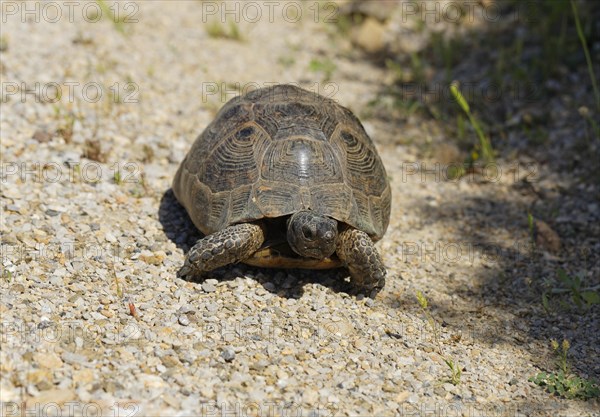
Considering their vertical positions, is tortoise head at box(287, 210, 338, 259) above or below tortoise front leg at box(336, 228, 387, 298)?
above

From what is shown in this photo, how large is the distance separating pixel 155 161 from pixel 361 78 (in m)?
3.75

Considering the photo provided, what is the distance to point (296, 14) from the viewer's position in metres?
11.1

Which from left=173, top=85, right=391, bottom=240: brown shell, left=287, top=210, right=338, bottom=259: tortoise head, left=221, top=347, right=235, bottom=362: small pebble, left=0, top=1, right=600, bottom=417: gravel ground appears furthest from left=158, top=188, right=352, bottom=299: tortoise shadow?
left=221, top=347, right=235, bottom=362: small pebble

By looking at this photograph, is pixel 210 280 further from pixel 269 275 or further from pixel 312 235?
pixel 312 235

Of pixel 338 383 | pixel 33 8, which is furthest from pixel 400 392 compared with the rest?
pixel 33 8

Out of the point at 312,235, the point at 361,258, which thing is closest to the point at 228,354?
the point at 312,235

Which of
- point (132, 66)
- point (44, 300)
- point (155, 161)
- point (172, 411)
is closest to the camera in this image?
point (172, 411)

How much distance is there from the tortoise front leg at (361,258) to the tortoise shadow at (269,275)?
9.0 inches

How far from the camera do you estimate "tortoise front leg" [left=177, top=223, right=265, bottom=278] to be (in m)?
4.90

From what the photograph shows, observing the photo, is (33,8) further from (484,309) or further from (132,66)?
(484,309)

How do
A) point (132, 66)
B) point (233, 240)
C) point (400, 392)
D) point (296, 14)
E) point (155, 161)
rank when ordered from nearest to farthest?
point (400, 392)
point (233, 240)
point (155, 161)
point (132, 66)
point (296, 14)

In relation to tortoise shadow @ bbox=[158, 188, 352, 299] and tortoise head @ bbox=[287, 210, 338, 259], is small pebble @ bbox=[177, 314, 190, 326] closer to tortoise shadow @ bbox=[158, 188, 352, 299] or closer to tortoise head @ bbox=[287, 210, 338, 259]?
tortoise shadow @ bbox=[158, 188, 352, 299]

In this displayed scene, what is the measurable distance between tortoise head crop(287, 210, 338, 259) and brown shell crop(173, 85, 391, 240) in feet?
0.47

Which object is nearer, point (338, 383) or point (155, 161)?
point (338, 383)
